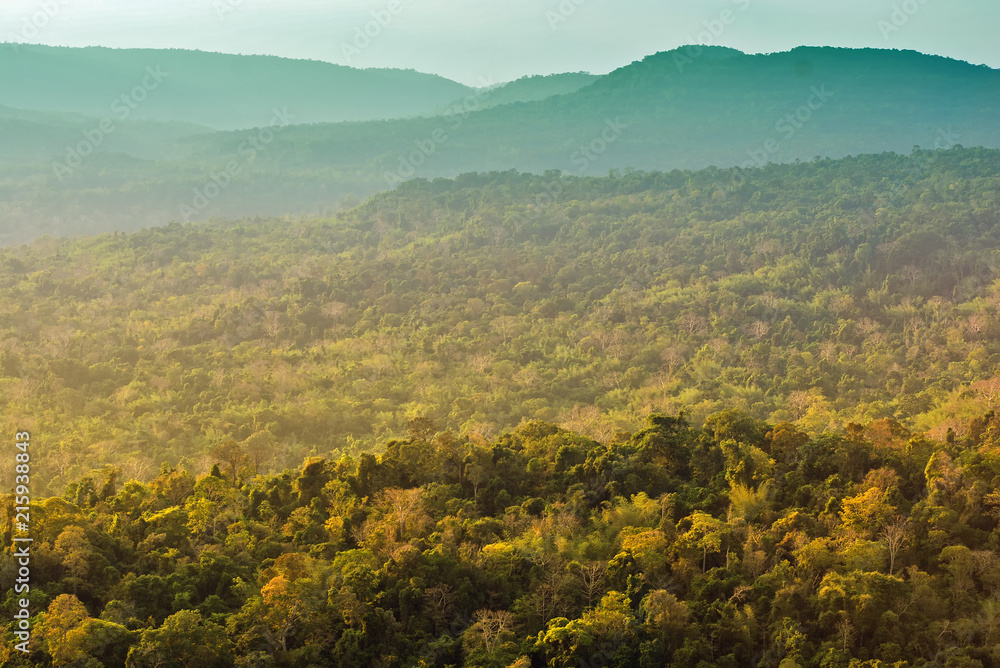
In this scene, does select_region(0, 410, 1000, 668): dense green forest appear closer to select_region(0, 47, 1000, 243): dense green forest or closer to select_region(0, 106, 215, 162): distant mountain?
select_region(0, 47, 1000, 243): dense green forest

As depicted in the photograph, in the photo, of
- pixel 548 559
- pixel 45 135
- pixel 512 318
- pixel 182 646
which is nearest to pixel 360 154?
pixel 45 135

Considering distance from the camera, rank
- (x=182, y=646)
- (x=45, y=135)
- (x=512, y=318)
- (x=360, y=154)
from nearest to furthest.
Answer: (x=182, y=646), (x=512, y=318), (x=45, y=135), (x=360, y=154)

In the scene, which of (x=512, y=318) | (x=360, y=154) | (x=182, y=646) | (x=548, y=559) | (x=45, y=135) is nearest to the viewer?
(x=182, y=646)

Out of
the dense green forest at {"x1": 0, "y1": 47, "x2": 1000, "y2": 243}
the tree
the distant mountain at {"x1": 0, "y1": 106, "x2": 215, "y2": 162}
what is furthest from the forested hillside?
the distant mountain at {"x1": 0, "y1": 106, "x2": 215, "y2": 162}

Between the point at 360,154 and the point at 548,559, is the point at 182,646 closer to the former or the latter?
the point at 548,559

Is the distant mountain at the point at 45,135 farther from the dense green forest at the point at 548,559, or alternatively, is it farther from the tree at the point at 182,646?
the tree at the point at 182,646
